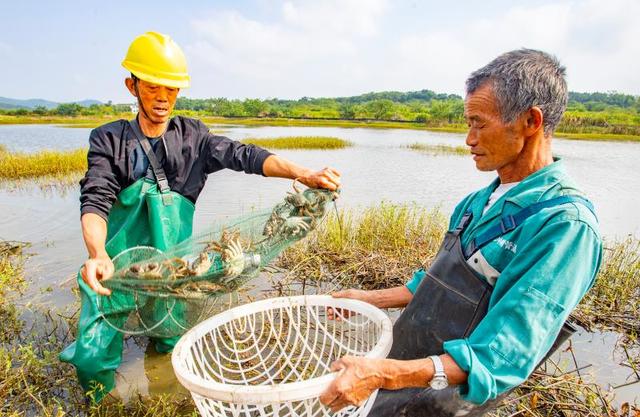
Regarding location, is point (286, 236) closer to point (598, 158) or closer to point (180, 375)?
point (180, 375)

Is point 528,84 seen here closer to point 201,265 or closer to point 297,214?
point 297,214

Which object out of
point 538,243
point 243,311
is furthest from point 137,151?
point 538,243

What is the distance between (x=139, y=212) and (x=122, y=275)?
22.0 inches

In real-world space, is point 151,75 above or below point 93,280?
above

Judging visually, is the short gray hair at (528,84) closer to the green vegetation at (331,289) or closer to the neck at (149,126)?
the green vegetation at (331,289)

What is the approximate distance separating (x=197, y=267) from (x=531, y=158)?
59.6 inches

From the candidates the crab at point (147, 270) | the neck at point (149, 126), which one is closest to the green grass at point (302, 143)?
the neck at point (149, 126)

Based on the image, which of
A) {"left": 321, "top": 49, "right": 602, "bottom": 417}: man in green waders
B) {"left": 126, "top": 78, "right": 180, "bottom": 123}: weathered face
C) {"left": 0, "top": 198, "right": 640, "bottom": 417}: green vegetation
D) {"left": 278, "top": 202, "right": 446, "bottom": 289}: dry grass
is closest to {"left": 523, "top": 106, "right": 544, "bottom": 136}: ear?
{"left": 321, "top": 49, "right": 602, "bottom": 417}: man in green waders

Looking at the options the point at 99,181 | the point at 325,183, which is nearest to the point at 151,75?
the point at 99,181

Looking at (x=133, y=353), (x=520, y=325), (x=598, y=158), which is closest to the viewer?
(x=520, y=325)

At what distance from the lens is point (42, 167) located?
11094mm

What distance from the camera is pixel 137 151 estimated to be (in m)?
2.36

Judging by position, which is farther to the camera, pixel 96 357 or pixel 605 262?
pixel 605 262

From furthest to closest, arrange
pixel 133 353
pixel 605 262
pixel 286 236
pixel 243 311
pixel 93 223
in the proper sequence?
pixel 605 262
pixel 133 353
pixel 286 236
pixel 93 223
pixel 243 311
